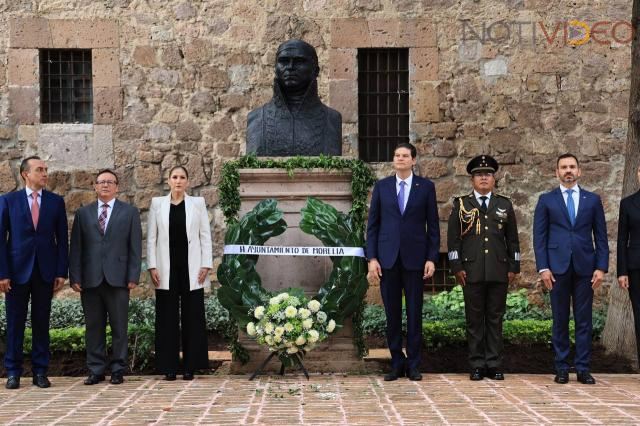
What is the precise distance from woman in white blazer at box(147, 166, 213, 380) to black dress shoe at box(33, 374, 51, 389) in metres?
0.88

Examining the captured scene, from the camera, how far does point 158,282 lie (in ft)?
23.0

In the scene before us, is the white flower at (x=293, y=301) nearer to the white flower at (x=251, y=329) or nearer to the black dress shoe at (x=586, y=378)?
the white flower at (x=251, y=329)

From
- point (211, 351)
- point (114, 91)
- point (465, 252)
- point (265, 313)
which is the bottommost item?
point (211, 351)

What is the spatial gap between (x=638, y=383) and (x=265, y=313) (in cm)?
308

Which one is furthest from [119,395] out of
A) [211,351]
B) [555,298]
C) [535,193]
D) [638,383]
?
[535,193]

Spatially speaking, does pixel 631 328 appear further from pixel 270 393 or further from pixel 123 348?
pixel 123 348

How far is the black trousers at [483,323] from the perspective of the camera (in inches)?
276

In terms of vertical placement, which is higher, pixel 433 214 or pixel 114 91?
pixel 114 91

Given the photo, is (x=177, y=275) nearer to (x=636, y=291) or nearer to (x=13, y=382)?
(x=13, y=382)

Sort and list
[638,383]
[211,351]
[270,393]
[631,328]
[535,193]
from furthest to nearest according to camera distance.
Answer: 1. [535,193]
2. [211,351]
3. [631,328]
4. [638,383]
5. [270,393]

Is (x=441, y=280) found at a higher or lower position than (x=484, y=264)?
lower

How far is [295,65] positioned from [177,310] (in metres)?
2.38

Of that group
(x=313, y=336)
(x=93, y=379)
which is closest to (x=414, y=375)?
(x=313, y=336)

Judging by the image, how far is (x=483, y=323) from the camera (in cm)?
705
